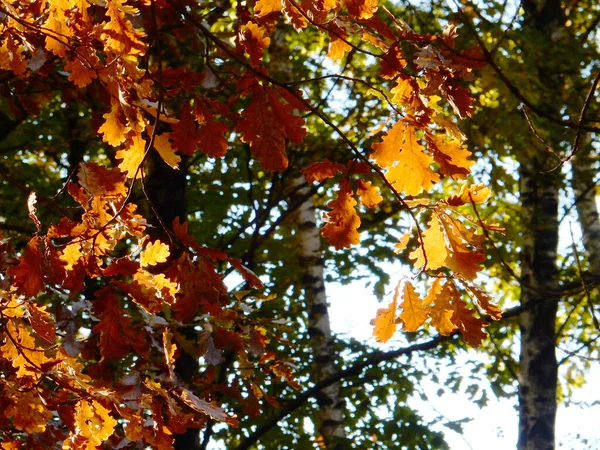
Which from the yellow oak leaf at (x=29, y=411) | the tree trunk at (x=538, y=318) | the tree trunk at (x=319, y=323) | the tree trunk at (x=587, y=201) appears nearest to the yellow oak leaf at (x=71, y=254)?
the yellow oak leaf at (x=29, y=411)

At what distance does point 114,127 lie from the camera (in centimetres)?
207

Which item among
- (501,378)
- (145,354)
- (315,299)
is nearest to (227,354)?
(315,299)

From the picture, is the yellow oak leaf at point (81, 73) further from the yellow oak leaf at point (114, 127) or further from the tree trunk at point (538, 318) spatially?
the tree trunk at point (538, 318)

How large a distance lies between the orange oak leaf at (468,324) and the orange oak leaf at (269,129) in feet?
1.92

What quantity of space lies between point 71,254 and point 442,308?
1056 mm

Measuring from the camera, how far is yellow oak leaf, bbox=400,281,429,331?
6.66ft

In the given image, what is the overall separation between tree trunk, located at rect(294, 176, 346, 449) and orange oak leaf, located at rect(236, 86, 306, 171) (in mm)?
3712

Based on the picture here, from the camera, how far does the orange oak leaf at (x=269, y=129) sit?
1.94 metres

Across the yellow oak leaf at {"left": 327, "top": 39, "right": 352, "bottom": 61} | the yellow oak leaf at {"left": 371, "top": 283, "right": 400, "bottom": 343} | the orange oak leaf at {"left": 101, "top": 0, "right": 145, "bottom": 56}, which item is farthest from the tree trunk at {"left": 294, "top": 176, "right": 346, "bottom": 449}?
the orange oak leaf at {"left": 101, "top": 0, "right": 145, "bottom": 56}

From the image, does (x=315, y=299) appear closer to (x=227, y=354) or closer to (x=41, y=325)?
(x=227, y=354)

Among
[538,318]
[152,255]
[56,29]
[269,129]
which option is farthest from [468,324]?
[538,318]

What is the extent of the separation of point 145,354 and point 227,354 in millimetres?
2404

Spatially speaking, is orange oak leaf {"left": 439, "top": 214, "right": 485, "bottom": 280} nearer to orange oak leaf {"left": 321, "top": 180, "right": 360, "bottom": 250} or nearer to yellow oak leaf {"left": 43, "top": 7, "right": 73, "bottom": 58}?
orange oak leaf {"left": 321, "top": 180, "right": 360, "bottom": 250}

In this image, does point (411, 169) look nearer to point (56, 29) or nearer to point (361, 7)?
point (361, 7)
